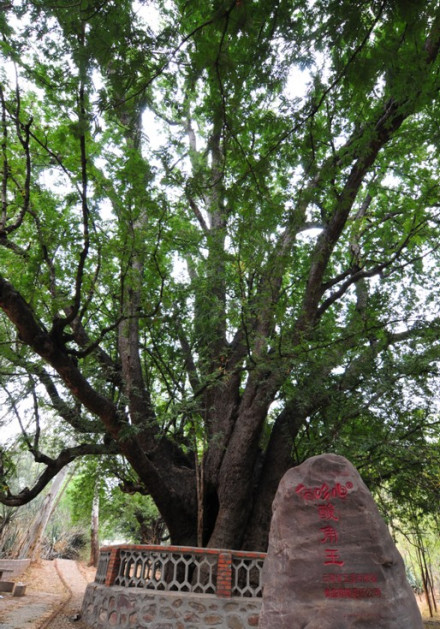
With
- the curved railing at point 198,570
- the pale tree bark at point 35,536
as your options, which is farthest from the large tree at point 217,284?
the pale tree bark at point 35,536

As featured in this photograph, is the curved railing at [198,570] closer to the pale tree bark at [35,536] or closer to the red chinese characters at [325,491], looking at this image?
the red chinese characters at [325,491]

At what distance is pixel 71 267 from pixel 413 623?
251 inches

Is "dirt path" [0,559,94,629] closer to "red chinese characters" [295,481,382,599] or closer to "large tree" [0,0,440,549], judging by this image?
"large tree" [0,0,440,549]

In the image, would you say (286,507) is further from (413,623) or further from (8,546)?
(8,546)

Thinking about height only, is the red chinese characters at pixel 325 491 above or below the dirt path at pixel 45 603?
above

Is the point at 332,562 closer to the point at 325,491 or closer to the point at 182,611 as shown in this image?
the point at 325,491

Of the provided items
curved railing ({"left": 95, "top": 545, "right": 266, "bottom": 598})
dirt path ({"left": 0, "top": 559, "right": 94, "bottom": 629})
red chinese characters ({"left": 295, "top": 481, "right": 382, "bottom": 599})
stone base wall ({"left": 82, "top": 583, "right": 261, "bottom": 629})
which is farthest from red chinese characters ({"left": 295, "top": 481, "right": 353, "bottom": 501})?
dirt path ({"left": 0, "top": 559, "right": 94, "bottom": 629})

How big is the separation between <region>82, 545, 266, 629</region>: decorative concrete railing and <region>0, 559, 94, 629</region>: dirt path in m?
1.03

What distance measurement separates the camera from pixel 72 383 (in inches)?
195

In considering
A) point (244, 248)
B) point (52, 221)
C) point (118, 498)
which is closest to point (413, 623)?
point (244, 248)

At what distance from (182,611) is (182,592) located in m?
0.20

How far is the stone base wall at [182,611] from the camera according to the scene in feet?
16.3

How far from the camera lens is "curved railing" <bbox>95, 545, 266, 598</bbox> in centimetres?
527

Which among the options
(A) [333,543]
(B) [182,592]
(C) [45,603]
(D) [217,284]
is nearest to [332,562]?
(A) [333,543]
